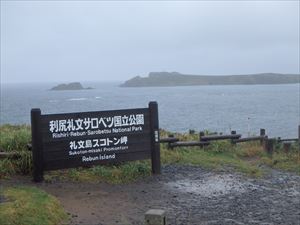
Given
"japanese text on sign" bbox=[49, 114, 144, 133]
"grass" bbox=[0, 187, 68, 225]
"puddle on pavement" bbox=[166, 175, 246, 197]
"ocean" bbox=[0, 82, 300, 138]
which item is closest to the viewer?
"grass" bbox=[0, 187, 68, 225]

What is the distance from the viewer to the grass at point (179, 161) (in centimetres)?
970

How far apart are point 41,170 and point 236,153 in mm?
6842

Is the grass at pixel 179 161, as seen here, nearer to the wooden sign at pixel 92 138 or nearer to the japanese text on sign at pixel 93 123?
the wooden sign at pixel 92 138

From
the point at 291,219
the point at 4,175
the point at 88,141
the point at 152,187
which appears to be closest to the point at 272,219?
the point at 291,219

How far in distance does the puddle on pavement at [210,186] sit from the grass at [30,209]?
2.81m

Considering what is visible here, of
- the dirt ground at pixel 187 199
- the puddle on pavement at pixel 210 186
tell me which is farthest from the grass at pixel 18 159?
the puddle on pavement at pixel 210 186

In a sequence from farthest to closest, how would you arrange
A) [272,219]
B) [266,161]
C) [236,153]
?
[236,153] < [266,161] < [272,219]

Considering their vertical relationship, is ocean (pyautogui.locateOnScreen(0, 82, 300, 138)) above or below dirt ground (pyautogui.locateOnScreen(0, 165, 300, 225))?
below

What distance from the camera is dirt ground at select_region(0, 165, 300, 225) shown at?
24.2 feet

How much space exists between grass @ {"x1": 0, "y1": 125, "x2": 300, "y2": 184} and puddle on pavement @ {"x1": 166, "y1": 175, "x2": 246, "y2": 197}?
0.89 m

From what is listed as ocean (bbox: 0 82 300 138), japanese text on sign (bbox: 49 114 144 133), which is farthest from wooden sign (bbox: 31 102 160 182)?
ocean (bbox: 0 82 300 138)

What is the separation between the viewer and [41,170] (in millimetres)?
9258

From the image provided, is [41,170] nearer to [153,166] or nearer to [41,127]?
[41,127]

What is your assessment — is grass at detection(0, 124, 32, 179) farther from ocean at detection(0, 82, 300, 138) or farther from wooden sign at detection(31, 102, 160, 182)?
ocean at detection(0, 82, 300, 138)
